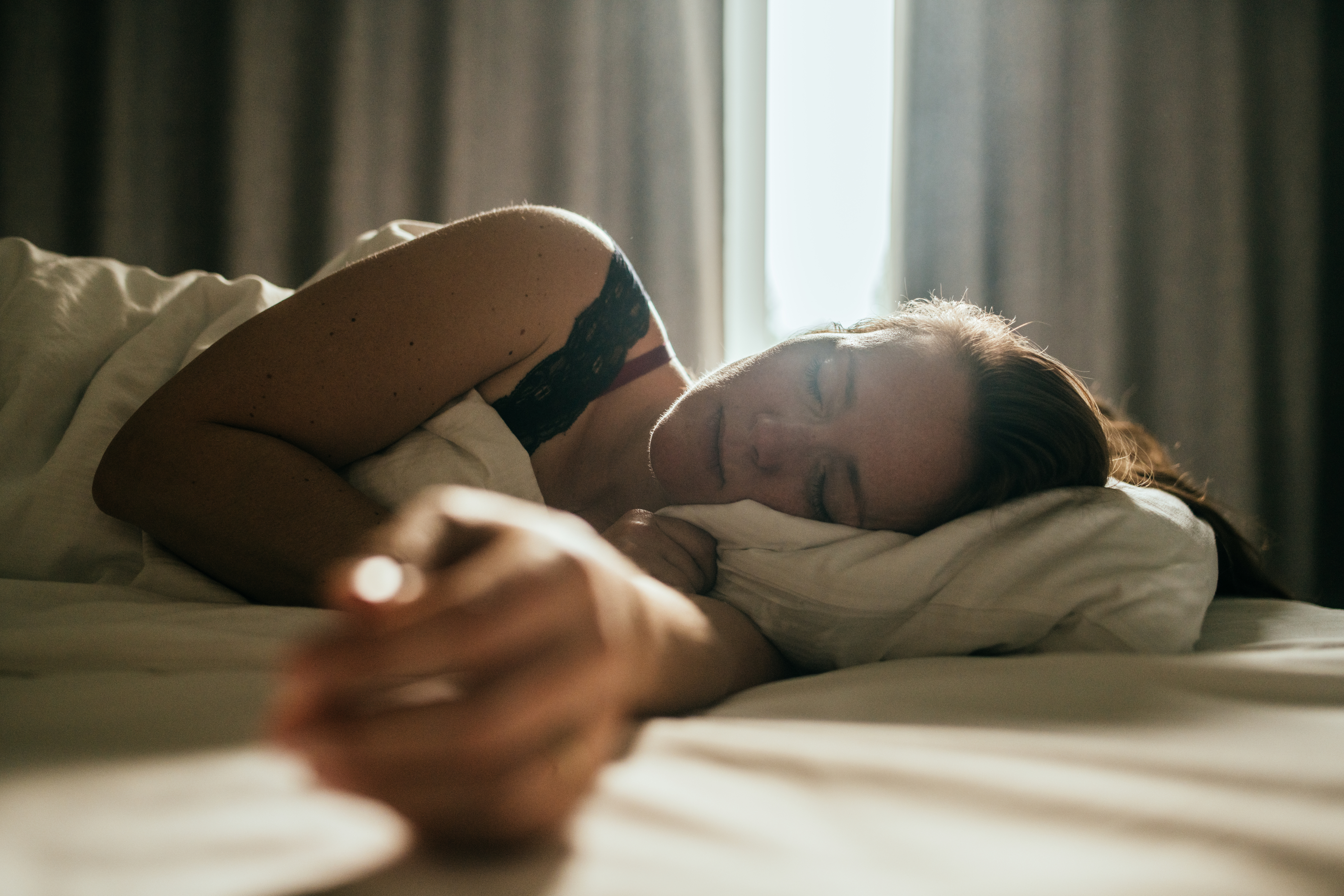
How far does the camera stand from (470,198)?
2.50 metres

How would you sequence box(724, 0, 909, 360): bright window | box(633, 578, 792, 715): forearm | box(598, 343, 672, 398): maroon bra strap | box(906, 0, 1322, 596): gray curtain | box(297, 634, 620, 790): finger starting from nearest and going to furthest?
box(297, 634, 620, 790): finger → box(633, 578, 792, 715): forearm → box(598, 343, 672, 398): maroon bra strap → box(906, 0, 1322, 596): gray curtain → box(724, 0, 909, 360): bright window

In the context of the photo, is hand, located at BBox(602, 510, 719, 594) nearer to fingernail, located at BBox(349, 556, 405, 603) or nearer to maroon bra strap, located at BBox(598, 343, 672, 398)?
maroon bra strap, located at BBox(598, 343, 672, 398)

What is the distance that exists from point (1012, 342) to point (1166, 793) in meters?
0.71

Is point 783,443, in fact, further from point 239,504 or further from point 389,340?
point 239,504

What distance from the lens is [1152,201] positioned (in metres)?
2.44

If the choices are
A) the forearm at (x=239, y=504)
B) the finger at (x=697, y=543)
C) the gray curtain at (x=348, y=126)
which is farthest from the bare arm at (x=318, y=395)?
the gray curtain at (x=348, y=126)

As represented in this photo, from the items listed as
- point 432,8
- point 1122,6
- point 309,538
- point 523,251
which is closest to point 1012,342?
point 523,251

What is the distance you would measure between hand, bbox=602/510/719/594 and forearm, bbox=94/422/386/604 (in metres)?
0.26

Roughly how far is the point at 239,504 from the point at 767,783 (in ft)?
2.01

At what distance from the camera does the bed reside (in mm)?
286

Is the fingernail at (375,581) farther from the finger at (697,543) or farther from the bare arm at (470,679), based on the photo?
the finger at (697,543)

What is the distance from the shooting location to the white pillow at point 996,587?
0.75 meters

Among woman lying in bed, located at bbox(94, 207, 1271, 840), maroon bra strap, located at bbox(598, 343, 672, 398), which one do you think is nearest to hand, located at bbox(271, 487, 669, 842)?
woman lying in bed, located at bbox(94, 207, 1271, 840)

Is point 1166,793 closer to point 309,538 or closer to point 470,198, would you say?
point 309,538
